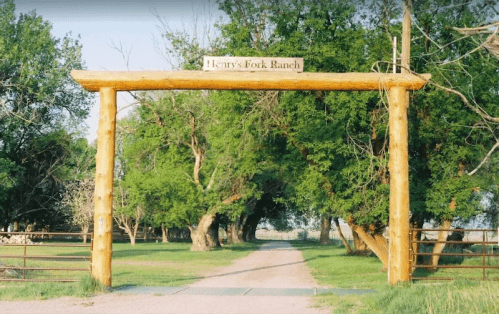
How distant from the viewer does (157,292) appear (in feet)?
45.6

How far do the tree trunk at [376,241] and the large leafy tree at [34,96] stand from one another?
73.8 feet

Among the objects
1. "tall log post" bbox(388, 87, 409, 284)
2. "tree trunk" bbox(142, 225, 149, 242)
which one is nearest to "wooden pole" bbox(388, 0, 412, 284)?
"tall log post" bbox(388, 87, 409, 284)

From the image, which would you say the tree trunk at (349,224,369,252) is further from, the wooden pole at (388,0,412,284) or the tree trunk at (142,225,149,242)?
the tree trunk at (142,225,149,242)

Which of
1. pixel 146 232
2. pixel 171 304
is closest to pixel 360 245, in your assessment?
pixel 171 304

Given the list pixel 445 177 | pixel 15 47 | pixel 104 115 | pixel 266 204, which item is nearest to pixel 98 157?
pixel 104 115

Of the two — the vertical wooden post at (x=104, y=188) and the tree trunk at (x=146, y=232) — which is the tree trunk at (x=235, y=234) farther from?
the vertical wooden post at (x=104, y=188)

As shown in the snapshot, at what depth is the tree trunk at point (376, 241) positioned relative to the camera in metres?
20.7

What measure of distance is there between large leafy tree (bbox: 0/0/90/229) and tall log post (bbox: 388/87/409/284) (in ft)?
86.8

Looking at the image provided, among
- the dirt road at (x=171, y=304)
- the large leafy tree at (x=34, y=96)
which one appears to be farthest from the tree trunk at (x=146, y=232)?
the dirt road at (x=171, y=304)

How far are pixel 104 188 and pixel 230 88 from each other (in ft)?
12.2

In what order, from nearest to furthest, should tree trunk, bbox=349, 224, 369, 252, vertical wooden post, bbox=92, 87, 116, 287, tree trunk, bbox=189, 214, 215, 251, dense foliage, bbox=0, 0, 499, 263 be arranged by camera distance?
vertical wooden post, bbox=92, 87, 116, 287
dense foliage, bbox=0, 0, 499, 263
tree trunk, bbox=349, 224, 369, 252
tree trunk, bbox=189, 214, 215, 251

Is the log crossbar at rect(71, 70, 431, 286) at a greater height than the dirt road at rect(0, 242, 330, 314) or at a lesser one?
greater

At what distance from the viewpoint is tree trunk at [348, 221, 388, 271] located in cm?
2068

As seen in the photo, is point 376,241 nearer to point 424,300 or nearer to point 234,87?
point 234,87
